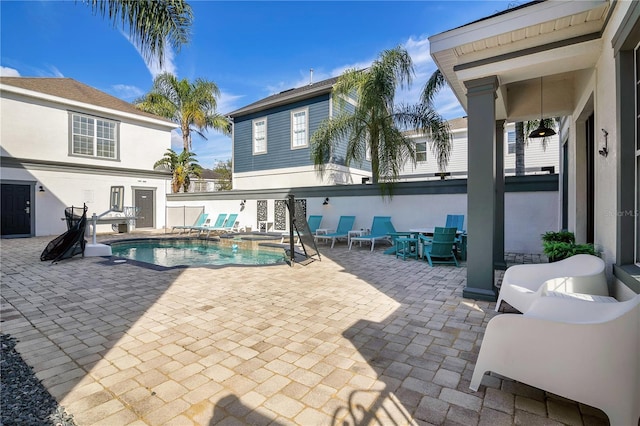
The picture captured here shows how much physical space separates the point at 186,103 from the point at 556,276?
19.6 meters

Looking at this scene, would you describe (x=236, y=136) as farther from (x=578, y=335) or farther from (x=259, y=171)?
(x=578, y=335)

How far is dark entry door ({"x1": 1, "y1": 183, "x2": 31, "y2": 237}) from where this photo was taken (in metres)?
12.3

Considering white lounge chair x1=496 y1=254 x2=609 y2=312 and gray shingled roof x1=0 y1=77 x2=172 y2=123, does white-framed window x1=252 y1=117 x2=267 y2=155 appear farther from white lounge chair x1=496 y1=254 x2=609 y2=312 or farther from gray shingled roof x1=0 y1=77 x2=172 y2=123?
white lounge chair x1=496 y1=254 x2=609 y2=312

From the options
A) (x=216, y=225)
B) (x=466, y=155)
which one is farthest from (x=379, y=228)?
(x=466, y=155)

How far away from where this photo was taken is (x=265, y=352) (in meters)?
2.80

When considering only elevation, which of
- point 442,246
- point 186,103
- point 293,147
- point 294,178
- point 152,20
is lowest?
point 442,246

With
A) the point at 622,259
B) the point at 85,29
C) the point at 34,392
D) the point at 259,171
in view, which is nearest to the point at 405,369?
the point at 622,259

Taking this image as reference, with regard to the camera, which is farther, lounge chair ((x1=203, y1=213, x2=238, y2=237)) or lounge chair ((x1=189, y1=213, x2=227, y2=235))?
lounge chair ((x1=189, y1=213, x2=227, y2=235))

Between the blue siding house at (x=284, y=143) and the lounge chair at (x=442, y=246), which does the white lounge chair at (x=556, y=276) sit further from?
the blue siding house at (x=284, y=143)

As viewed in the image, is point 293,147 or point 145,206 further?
point 145,206

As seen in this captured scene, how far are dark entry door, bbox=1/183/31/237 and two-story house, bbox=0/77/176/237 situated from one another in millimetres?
28

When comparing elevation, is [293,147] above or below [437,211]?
above

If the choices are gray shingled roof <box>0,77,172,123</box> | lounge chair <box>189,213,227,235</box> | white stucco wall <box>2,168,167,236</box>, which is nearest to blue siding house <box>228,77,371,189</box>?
lounge chair <box>189,213,227,235</box>

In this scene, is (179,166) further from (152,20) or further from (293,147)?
(152,20)
